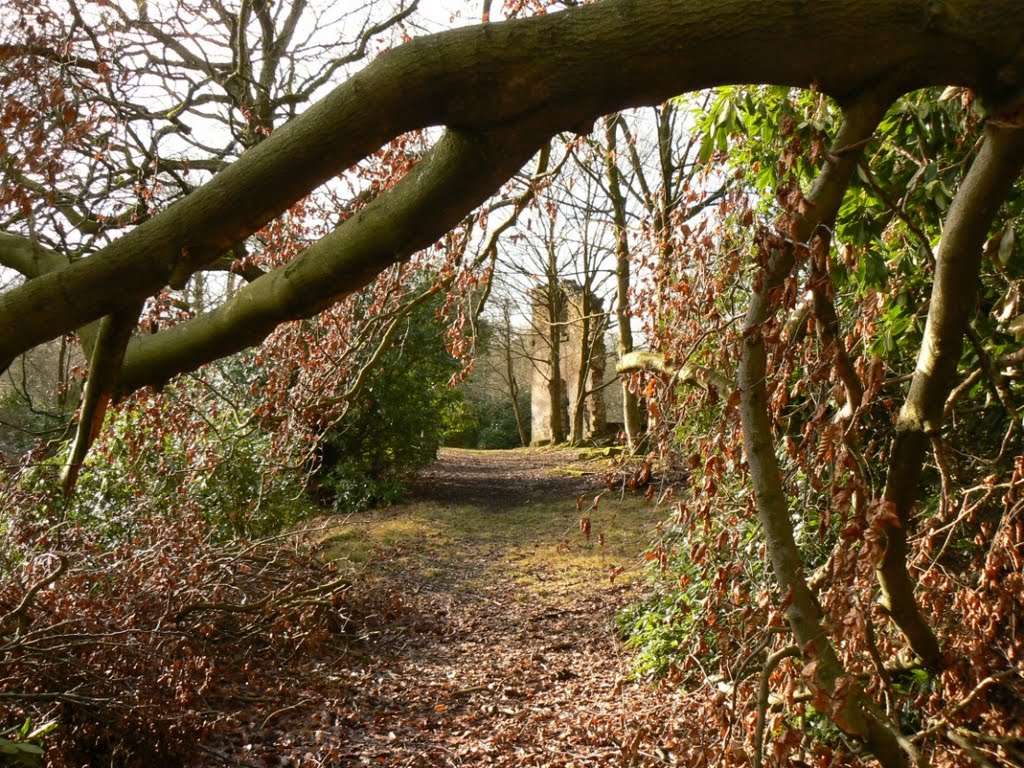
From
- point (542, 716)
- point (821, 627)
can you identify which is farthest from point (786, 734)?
point (542, 716)

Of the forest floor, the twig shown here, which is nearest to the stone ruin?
the forest floor

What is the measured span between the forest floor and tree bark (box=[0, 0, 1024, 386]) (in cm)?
145

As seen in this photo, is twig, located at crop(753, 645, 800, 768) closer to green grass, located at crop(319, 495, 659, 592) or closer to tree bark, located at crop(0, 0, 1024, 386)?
tree bark, located at crop(0, 0, 1024, 386)

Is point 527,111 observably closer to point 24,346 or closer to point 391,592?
point 24,346

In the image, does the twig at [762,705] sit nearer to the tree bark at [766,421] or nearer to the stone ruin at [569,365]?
the tree bark at [766,421]

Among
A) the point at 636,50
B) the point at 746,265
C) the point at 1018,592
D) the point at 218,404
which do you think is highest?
the point at 636,50

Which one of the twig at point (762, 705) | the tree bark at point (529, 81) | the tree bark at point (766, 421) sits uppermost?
the tree bark at point (529, 81)

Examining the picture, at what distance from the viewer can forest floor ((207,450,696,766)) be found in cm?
467

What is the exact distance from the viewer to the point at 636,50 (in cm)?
196

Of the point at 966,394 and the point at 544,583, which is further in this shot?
the point at 544,583

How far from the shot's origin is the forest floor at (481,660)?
467 centimetres

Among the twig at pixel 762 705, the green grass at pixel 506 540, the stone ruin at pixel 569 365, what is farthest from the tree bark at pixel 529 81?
the stone ruin at pixel 569 365

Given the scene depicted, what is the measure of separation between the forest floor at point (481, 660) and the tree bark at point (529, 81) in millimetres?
1450

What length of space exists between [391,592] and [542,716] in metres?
2.88
